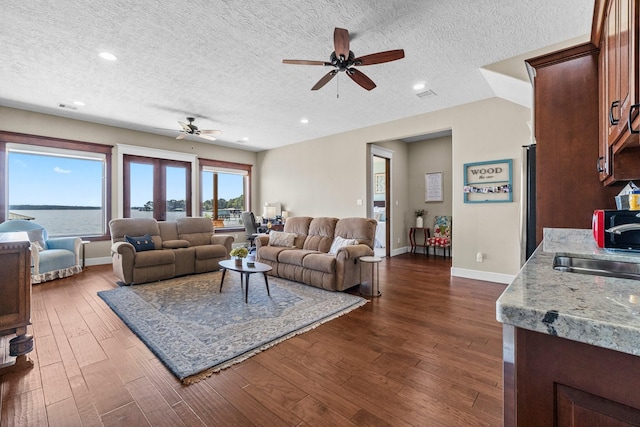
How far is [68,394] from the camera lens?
5.80 ft

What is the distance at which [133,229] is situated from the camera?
4.71m

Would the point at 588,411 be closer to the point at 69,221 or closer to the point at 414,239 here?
the point at 414,239

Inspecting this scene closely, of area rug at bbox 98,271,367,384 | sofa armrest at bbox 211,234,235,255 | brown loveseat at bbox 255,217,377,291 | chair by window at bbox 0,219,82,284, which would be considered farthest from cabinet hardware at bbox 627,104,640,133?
chair by window at bbox 0,219,82,284

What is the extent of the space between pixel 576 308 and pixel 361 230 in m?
3.51

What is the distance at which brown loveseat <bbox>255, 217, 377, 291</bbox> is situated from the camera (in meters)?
3.78

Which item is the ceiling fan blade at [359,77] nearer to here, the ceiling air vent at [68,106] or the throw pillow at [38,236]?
the ceiling air vent at [68,106]

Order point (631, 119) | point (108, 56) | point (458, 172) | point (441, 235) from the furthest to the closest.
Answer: point (441, 235), point (458, 172), point (108, 56), point (631, 119)

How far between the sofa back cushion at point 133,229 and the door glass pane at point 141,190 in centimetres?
160

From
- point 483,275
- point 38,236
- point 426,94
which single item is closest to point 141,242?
point 38,236

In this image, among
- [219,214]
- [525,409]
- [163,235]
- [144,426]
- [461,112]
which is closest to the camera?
[525,409]

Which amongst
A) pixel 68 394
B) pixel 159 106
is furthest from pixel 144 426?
pixel 159 106

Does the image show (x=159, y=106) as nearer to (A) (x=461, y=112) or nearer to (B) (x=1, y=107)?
(B) (x=1, y=107)

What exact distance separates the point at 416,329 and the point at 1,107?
7.20 meters

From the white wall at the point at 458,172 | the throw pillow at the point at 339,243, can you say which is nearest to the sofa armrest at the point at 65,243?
the throw pillow at the point at 339,243
